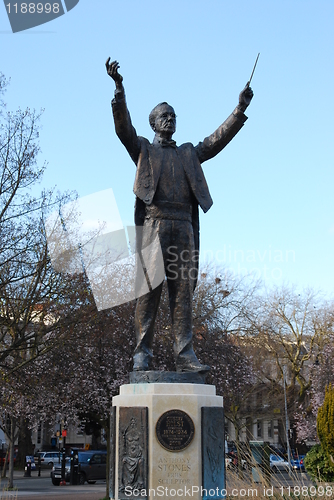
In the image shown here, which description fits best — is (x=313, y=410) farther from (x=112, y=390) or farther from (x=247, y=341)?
(x=112, y=390)

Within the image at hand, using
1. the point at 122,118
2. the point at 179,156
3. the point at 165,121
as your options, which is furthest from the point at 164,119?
the point at 122,118

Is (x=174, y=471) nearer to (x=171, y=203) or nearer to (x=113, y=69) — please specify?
(x=171, y=203)

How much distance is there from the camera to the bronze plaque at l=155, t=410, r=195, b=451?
5281mm

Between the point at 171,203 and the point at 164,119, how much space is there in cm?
99

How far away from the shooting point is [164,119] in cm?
656

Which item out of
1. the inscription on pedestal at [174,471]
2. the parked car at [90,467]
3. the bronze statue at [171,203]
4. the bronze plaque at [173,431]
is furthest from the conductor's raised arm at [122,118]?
the parked car at [90,467]

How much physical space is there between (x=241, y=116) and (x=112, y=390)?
14.7 metres

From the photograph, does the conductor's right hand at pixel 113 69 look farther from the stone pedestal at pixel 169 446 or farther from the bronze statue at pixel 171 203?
the stone pedestal at pixel 169 446

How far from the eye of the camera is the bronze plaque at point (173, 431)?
5.28 meters

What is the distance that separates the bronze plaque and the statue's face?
3.05m

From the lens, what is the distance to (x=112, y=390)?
19.5 metres

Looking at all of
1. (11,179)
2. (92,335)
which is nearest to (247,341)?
(92,335)

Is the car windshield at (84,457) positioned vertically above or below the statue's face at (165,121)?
below

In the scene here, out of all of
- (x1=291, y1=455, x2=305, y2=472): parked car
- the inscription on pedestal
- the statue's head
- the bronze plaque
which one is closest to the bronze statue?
the statue's head
